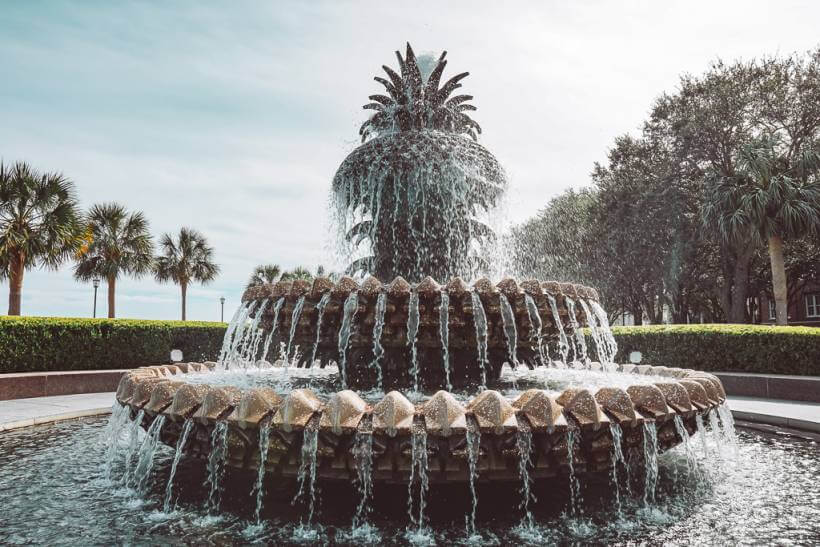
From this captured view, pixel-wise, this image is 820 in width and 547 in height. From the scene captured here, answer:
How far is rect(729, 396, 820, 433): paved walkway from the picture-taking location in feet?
23.4

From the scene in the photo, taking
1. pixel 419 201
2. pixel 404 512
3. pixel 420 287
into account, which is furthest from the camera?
pixel 419 201

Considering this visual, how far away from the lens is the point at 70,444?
20.1 ft

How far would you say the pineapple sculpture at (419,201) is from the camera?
6.60m

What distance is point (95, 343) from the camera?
12.6 m

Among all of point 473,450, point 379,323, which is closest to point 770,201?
point 379,323

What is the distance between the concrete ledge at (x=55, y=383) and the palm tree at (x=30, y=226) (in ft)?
33.2

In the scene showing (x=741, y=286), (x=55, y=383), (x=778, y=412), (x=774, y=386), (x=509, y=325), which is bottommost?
(x=778, y=412)

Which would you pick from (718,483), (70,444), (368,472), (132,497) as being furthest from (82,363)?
(718,483)

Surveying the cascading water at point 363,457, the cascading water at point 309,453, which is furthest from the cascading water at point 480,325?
the cascading water at point 309,453

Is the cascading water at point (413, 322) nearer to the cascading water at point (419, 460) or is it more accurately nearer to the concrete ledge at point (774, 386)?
the cascading water at point (419, 460)

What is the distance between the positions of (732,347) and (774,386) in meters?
1.50

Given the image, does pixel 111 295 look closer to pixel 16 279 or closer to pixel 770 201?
pixel 16 279

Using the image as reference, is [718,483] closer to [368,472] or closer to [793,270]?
[368,472]

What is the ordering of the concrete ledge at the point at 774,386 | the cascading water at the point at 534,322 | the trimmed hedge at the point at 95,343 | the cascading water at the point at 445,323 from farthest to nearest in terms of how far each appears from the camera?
the trimmed hedge at the point at 95,343 < the concrete ledge at the point at 774,386 < the cascading water at the point at 534,322 < the cascading water at the point at 445,323
